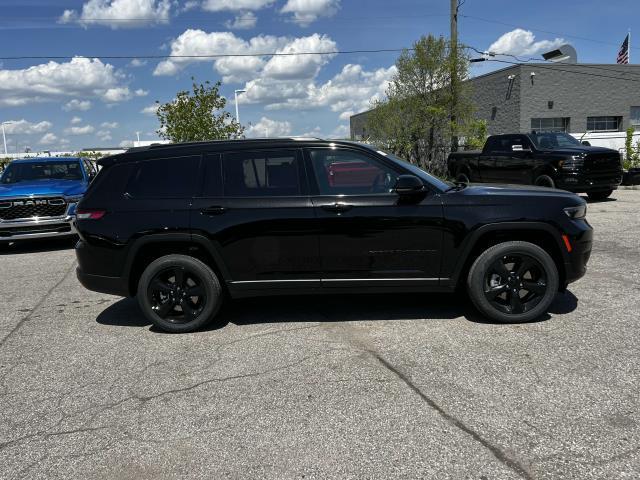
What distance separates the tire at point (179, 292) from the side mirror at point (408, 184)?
1.90m

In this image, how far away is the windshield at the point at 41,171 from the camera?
11008mm

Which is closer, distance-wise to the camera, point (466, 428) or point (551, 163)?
point (466, 428)

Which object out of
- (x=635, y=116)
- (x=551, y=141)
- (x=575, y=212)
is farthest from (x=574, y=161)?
(x=635, y=116)

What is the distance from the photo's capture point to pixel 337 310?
5.51 meters

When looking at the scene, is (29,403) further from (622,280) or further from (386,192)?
(622,280)

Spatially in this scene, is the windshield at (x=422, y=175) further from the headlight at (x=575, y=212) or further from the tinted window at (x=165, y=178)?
the tinted window at (x=165, y=178)

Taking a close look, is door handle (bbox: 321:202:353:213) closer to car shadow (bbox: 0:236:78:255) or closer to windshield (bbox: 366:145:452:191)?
windshield (bbox: 366:145:452:191)

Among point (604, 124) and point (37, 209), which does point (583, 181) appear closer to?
point (37, 209)

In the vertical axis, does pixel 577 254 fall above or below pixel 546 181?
below

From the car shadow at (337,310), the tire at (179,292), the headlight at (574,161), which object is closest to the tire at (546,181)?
the headlight at (574,161)

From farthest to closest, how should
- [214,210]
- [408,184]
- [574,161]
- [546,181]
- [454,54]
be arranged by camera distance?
[454,54] < [546,181] < [574,161] < [214,210] < [408,184]

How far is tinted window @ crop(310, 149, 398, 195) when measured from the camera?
477 cm

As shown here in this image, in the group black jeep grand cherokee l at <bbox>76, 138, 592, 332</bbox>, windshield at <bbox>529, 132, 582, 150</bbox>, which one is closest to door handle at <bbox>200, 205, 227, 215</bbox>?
black jeep grand cherokee l at <bbox>76, 138, 592, 332</bbox>

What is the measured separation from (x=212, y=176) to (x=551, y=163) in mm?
10720
